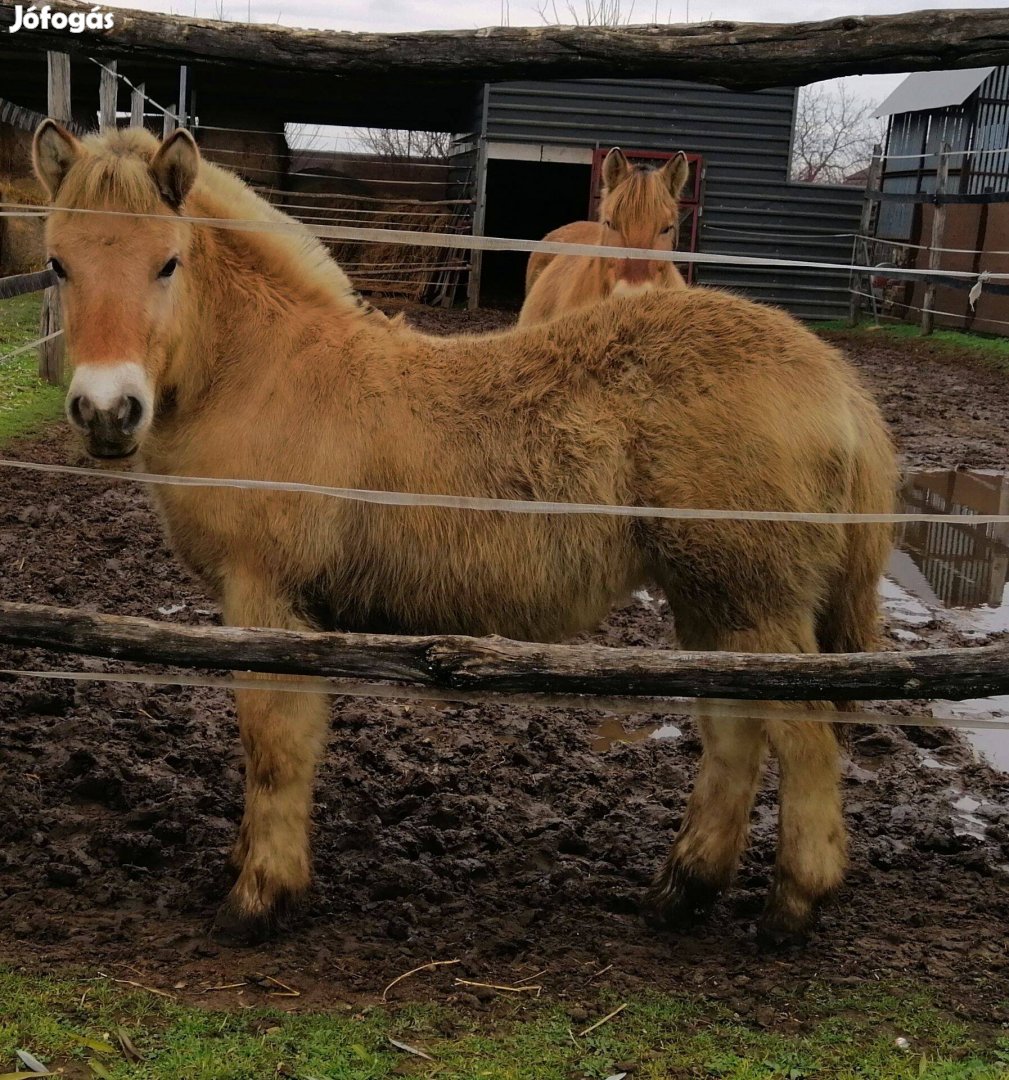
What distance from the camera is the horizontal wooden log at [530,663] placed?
9.40 feet

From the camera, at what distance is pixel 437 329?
16750mm

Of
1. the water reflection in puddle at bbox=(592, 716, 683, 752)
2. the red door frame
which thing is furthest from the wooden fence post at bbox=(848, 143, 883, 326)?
the water reflection in puddle at bbox=(592, 716, 683, 752)

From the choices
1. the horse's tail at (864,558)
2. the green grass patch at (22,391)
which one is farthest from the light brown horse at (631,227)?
the green grass patch at (22,391)

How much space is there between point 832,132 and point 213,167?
52.1 m

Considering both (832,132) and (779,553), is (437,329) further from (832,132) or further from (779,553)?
(832,132)

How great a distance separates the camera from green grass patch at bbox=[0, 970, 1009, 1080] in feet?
8.93

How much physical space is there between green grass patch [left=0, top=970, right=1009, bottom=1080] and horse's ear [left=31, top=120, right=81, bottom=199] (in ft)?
7.42

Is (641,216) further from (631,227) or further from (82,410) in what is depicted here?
(82,410)

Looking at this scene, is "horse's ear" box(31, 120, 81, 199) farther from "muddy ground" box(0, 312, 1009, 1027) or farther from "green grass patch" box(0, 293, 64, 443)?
"green grass patch" box(0, 293, 64, 443)

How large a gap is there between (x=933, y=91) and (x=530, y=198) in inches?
373

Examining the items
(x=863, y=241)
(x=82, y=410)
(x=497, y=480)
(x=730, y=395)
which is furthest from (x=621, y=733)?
(x=863, y=241)

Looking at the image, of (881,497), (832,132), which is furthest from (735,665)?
(832,132)

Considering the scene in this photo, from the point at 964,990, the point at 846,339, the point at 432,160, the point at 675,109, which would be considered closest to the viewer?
the point at 964,990

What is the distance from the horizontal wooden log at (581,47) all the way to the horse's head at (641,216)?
9.38 feet
